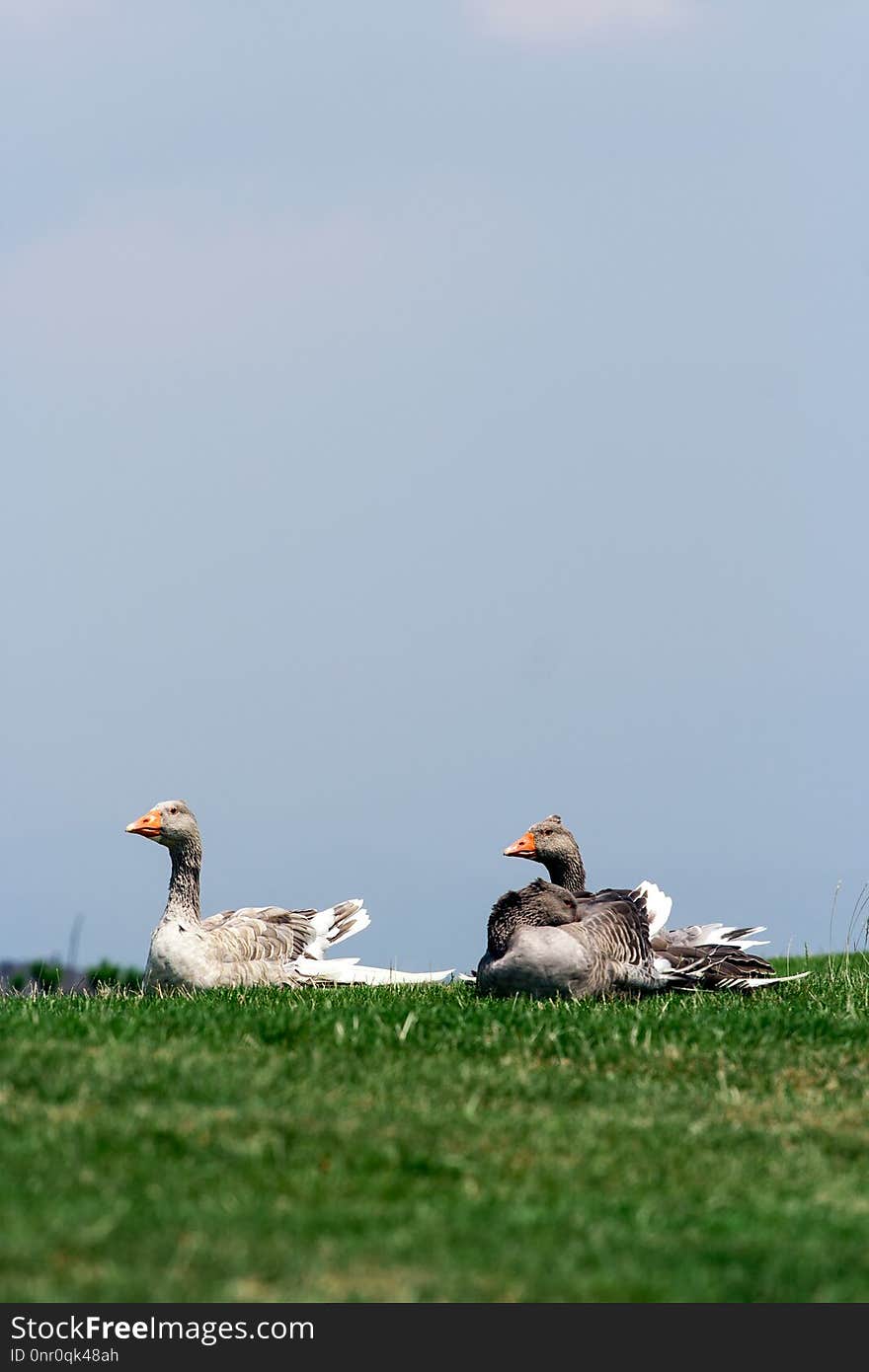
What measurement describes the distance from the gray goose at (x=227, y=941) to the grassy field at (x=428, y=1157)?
3843mm

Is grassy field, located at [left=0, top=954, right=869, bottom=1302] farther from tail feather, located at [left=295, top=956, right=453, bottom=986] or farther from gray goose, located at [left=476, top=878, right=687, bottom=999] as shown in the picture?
tail feather, located at [left=295, top=956, right=453, bottom=986]

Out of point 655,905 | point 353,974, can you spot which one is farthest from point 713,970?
point 353,974

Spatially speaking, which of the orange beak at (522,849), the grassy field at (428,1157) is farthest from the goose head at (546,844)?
the grassy field at (428,1157)

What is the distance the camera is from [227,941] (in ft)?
58.9

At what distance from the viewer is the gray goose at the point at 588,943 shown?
49.7 feet

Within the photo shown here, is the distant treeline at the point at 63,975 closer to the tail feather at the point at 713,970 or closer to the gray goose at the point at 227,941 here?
the gray goose at the point at 227,941

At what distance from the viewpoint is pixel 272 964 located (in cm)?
1845

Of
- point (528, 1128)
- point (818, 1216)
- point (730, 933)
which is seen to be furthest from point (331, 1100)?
point (730, 933)

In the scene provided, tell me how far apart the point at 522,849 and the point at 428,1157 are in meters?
9.33

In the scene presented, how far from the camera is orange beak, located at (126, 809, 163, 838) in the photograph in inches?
710

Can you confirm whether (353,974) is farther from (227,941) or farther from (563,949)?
(563,949)

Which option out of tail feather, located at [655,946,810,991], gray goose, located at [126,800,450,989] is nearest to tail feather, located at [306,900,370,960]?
gray goose, located at [126,800,450,989]

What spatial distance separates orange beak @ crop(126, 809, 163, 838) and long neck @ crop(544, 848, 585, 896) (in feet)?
14.7
